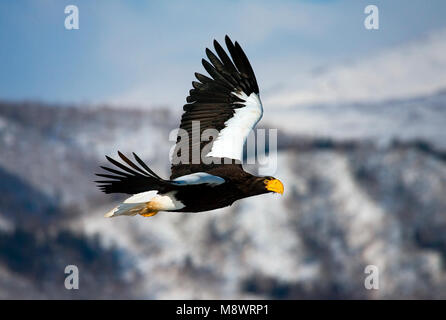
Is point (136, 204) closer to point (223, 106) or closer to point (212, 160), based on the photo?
point (212, 160)

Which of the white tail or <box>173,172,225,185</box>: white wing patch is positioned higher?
<box>173,172,225,185</box>: white wing patch

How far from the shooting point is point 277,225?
126750 millimetres

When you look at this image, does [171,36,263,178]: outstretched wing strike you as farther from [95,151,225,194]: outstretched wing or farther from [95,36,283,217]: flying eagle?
[95,151,225,194]: outstretched wing

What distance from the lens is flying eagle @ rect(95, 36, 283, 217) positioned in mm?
12292

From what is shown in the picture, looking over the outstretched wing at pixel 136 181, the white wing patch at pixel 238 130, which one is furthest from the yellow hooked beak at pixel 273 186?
the outstretched wing at pixel 136 181

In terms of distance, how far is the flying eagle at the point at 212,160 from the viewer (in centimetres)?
1229

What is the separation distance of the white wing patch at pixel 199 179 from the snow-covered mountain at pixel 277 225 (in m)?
106

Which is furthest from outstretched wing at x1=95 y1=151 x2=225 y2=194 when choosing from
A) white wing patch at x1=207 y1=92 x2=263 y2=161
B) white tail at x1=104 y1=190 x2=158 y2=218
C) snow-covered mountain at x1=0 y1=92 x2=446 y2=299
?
snow-covered mountain at x1=0 y1=92 x2=446 y2=299

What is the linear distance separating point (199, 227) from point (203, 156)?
4767 inches

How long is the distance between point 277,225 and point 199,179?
115 m

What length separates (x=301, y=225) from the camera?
13462cm

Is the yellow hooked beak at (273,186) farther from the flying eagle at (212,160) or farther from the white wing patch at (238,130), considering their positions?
the white wing patch at (238,130)
